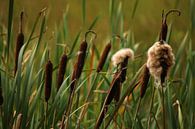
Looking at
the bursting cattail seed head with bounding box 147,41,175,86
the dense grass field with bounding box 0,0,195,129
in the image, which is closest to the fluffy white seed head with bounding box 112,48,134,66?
the dense grass field with bounding box 0,0,195,129

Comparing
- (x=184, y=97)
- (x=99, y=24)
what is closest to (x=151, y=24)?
(x=99, y=24)

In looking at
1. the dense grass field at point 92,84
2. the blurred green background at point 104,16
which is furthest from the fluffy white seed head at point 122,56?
the blurred green background at point 104,16

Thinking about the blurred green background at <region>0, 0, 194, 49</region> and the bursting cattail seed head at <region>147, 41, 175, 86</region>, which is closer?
the bursting cattail seed head at <region>147, 41, 175, 86</region>

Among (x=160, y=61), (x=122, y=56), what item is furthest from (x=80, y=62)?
(x=160, y=61)

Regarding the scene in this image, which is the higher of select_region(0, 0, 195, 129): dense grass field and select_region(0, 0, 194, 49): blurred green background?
select_region(0, 0, 194, 49): blurred green background

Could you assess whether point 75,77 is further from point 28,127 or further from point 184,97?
point 184,97

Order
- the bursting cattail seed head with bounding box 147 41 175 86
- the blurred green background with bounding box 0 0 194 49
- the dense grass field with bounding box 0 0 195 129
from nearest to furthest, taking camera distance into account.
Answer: the bursting cattail seed head with bounding box 147 41 175 86 < the dense grass field with bounding box 0 0 195 129 < the blurred green background with bounding box 0 0 194 49

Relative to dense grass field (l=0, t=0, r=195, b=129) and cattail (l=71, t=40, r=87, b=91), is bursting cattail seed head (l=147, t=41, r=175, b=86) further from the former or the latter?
cattail (l=71, t=40, r=87, b=91)

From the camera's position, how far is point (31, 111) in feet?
4.40

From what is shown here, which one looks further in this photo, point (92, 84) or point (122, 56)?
point (92, 84)

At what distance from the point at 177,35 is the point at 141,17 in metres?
0.47

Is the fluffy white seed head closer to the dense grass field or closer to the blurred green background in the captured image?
the dense grass field

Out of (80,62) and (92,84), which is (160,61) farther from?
(92,84)

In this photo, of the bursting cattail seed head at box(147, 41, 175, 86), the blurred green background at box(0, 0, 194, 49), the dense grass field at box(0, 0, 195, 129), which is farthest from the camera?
the blurred green background at box(0, 0, 194, 49)
